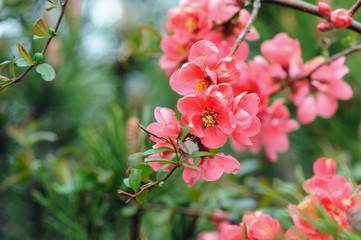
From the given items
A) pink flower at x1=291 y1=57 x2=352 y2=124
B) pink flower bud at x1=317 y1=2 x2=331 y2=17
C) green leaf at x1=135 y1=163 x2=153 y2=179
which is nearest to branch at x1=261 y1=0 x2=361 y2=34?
pink flower bud at x1=317 y1=2 x2=331 y2=17

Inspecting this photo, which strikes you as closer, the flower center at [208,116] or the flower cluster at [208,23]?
the flower center at [208,116]

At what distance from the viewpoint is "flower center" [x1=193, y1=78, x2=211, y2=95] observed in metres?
0.36

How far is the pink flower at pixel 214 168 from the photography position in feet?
1.14

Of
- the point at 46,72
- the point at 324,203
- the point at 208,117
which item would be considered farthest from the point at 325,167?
the point at 46,72

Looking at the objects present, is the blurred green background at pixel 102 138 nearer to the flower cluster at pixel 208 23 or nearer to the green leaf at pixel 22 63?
the flower cluster at pixel 208 23

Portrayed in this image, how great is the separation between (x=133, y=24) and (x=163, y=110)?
3.18 feet

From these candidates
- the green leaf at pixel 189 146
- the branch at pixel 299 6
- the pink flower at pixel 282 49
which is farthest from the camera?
the pink flower at pixel 282 49

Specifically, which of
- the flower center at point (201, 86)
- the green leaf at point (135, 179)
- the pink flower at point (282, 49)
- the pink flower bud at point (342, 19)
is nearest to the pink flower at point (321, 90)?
the pink flower at point (282, 49)

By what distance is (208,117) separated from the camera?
34 cm

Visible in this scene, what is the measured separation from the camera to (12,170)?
0.72 meters

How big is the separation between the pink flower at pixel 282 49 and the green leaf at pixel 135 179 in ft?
1.08

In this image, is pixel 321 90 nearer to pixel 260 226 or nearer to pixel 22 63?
pixel 260 226

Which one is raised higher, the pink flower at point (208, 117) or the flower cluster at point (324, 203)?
the pink flower at point (208, 117)

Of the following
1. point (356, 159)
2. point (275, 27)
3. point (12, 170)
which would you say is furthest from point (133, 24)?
point (356, 159)
